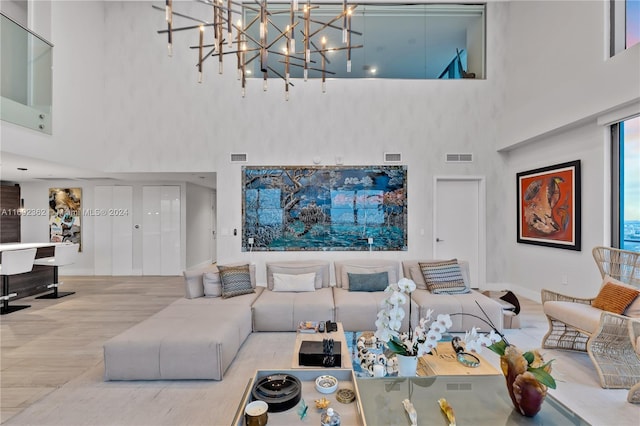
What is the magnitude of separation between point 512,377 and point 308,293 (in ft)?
8.80

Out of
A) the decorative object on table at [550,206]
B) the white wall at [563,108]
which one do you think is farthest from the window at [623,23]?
the decorative object on table at [550,206]

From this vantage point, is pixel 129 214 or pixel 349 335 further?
pixel 129 214

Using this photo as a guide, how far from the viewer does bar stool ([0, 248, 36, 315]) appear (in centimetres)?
445

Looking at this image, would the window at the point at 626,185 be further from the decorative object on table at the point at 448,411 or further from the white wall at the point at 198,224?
the white wall at the point at 198,224

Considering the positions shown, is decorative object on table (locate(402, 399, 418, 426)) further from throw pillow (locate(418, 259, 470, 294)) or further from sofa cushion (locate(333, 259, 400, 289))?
sofa cushion (locate(333, 259, 400, 289))

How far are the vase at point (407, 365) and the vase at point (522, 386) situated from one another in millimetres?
529

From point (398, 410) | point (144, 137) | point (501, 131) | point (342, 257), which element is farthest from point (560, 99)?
point (144, 137)

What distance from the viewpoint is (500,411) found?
167cm

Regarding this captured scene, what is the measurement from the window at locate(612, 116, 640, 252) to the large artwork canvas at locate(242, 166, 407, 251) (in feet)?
8.88

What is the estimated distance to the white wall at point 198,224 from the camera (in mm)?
7473

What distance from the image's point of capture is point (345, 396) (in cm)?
178

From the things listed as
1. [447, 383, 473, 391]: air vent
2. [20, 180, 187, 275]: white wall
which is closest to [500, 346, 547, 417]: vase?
[447, 383, 473, 391]: air vent

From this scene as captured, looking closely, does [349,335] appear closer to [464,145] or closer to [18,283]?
[464,145]

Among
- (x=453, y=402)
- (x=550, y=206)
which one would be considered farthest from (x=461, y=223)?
(x=453, y=402)
